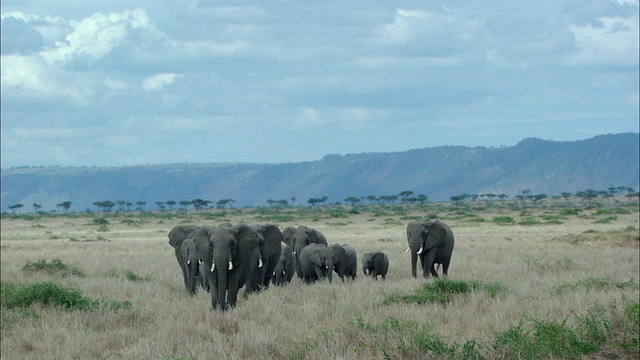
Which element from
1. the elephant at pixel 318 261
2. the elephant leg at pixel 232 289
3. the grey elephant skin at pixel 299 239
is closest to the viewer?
the elephant leg at pixel 232 289

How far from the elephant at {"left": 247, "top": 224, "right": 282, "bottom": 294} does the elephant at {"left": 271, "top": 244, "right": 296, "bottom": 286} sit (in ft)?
5.33

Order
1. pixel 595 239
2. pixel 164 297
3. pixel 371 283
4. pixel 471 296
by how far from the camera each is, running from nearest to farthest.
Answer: pixel 471 296
pixel 164 297
pixel 371 283
pixel 595 239

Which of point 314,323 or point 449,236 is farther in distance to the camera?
point 449,236

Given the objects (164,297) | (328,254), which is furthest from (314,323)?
(328,254)

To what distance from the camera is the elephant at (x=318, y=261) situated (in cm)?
2227

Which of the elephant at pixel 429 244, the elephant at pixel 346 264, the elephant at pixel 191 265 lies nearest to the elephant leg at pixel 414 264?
the elephant at pixel 429 244

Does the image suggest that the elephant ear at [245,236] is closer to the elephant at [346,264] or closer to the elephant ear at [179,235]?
the elephant ear at [179,235]

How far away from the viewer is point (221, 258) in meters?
15.8

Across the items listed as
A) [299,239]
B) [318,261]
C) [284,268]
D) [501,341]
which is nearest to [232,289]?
[318,261]

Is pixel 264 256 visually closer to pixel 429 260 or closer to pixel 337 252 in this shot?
pixel 337 252

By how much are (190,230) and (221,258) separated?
20.6ft

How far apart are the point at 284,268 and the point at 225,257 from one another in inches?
297

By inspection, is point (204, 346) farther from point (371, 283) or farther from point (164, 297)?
point (371, 283)

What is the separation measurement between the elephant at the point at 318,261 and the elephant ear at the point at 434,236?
2.36 metres
